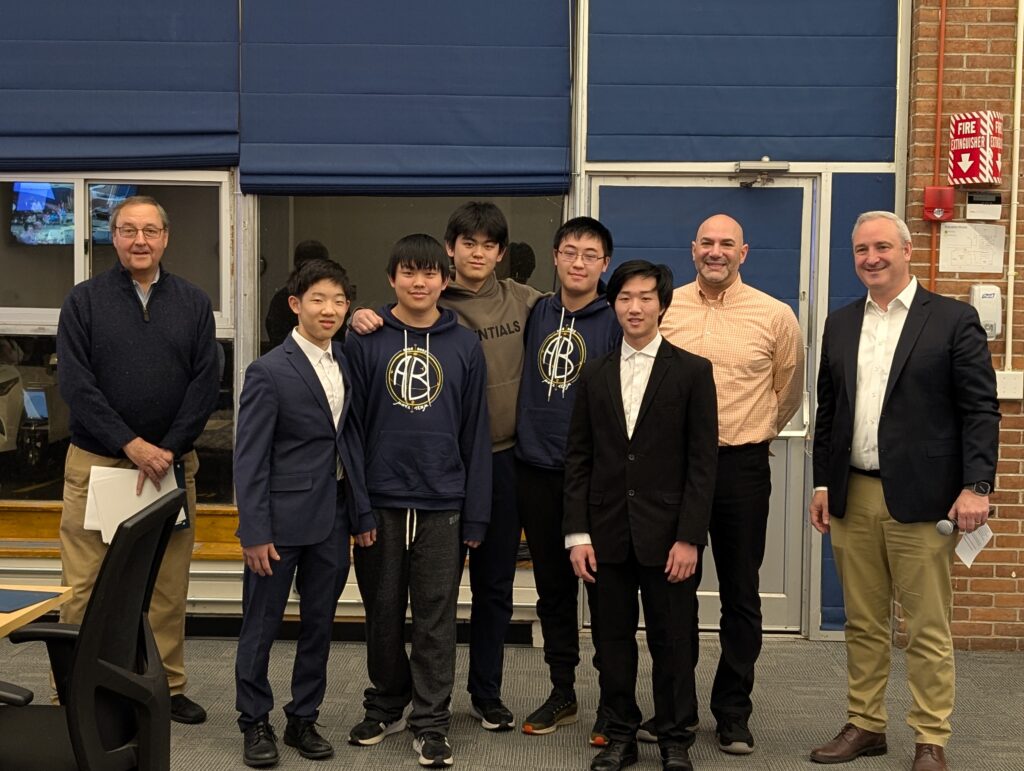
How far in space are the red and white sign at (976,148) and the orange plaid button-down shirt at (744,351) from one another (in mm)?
1470

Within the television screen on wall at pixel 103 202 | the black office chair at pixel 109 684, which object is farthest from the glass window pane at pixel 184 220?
the black office chair at pixel 109 684

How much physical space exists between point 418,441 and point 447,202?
69.4 inches

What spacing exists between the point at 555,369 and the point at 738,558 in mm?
863

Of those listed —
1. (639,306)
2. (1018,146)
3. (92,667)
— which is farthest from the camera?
(1018,146)

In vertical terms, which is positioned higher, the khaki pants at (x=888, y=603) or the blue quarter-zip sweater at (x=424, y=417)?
the blue quarter-zip sweater at (x=424, y=417)

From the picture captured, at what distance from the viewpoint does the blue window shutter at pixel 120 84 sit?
205 inches

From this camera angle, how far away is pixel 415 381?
3.87m

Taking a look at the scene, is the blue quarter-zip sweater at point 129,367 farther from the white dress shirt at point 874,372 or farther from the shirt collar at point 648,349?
the white dress shirt at point 874,372

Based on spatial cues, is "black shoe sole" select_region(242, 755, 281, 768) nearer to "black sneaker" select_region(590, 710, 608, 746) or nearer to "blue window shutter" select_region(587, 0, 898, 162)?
"black sneaker" select_region(590, 710, 608, 746)

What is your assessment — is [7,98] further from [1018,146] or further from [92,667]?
[1018,146]

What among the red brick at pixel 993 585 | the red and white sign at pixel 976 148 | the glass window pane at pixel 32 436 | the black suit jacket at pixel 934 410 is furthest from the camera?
the glass window pane at pixel 32 436

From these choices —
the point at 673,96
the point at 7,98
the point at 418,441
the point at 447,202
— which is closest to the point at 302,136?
the point at 447,202

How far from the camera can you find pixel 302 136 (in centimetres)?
521

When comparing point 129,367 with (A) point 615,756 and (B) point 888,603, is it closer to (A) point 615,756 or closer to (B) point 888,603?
(A) point 615,756
